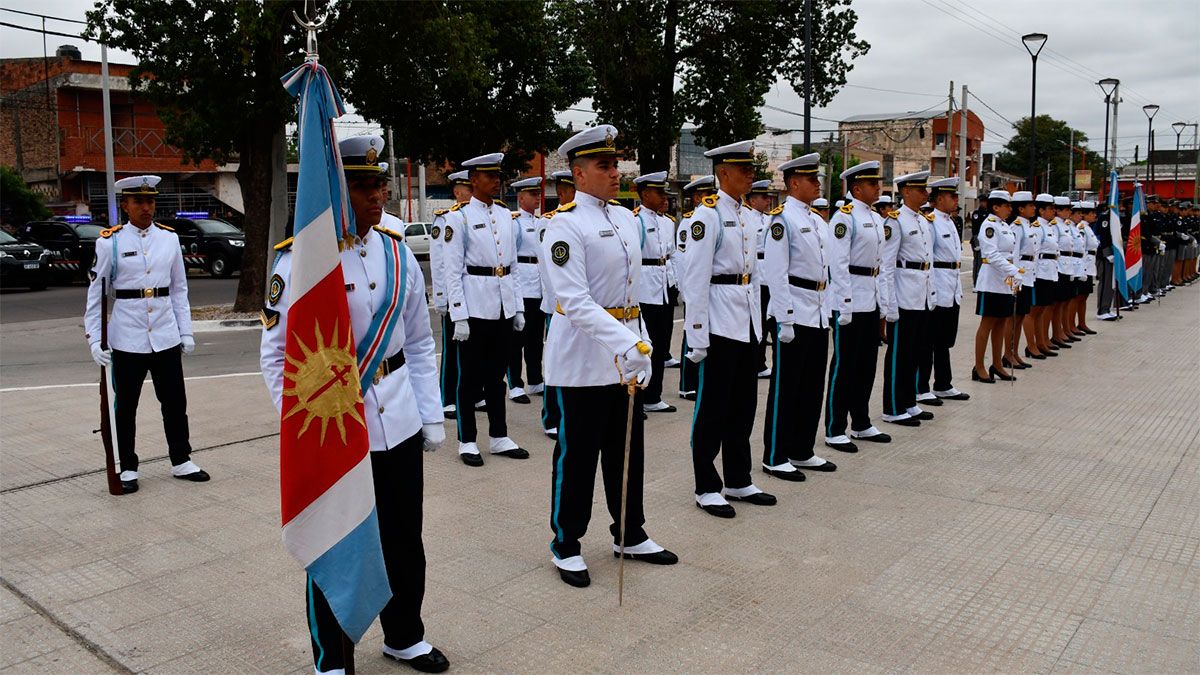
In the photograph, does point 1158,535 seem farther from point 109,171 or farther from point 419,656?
point 109,171

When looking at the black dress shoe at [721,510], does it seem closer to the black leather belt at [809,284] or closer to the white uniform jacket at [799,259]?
the white uniform jacket at [799,259]

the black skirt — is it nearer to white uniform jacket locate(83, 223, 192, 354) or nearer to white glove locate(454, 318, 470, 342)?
white glove locate(454, 318, 470, 342)

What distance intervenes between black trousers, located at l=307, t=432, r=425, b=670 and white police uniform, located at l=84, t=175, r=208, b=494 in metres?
3.41

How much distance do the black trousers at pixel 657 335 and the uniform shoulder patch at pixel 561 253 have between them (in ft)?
14.7

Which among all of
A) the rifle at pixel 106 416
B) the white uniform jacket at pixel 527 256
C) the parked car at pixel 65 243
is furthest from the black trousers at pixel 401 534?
the parked car at pixel 65 243

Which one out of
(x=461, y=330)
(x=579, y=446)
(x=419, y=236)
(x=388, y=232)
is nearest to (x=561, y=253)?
(x=579, y=446)

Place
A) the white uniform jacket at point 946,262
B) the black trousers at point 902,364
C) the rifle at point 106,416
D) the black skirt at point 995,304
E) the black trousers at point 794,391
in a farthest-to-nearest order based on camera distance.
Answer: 1. the black skirt at point 995,304
2. the white uniform jacket at point 946,262
3. the black trousers at point 902,364
4. the black trousers at point 794,391
5. the rifle at point 106,416

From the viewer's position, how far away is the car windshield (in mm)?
29995

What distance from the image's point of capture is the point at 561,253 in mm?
4766

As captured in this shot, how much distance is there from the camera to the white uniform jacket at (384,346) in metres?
3.52

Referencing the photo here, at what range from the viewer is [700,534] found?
18.2ft

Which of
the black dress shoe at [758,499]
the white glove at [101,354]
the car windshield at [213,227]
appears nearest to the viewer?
the black dress shoe at [758,499]

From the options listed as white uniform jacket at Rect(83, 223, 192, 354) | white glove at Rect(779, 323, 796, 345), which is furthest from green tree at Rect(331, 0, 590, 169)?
white glove at Rect(779, 323, 796, 345)

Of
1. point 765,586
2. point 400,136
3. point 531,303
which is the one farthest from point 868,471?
point 400,136
